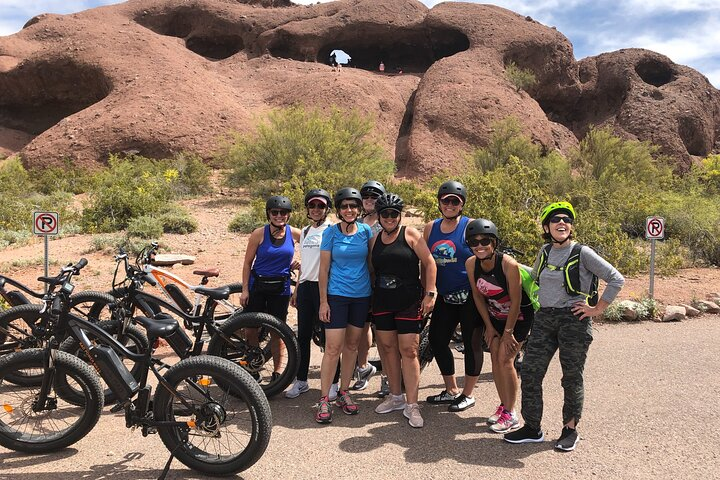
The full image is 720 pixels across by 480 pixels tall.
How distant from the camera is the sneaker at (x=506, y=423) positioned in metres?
4.16

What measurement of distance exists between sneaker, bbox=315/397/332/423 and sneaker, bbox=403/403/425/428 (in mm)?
636

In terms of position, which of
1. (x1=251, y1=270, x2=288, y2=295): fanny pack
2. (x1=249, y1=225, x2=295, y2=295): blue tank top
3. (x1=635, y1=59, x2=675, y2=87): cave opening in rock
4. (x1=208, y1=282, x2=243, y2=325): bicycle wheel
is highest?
(x1=635, y1=59, x2=675, y2=87): cave opening in rock

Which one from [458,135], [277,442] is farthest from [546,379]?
[458,135]

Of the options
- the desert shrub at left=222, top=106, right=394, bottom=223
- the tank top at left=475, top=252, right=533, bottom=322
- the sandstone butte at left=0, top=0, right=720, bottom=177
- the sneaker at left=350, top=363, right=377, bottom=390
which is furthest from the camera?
the sandstone butte at left=0, top=0, right=720, bottom=177

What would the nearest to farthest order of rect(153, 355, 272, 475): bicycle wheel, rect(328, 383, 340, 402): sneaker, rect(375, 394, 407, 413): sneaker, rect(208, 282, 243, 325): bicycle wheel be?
rect(153, 355, 272, 475): bicycle wheel
rect(375, 394, 407, 413): sneaker
rect(328, 383, 340, 402): sneaker
rect(208, 282, 243, 325): bicycle wheel

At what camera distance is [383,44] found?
127ft

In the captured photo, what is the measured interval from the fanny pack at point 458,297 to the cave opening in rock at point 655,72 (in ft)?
137

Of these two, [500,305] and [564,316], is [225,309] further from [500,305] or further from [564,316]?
[564,316]

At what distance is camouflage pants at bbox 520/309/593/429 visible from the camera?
12.6 feet

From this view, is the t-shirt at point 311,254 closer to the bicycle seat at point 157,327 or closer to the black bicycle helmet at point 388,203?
the black bicycle helmet at point 388,203

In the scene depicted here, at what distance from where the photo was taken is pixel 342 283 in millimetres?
4461

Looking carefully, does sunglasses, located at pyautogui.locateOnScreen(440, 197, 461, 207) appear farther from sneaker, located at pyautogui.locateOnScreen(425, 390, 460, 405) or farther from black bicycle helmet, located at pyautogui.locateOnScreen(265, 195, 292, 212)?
sneaker, located at pyautogui.locateOnScreen(425, 390, 460, 405)

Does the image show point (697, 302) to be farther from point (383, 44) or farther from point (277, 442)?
point (383, 44)

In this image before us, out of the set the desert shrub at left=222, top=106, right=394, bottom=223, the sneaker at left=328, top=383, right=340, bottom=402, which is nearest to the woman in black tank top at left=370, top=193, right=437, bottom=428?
the sneaker at left=328, top=383, right=340, bottom=402
